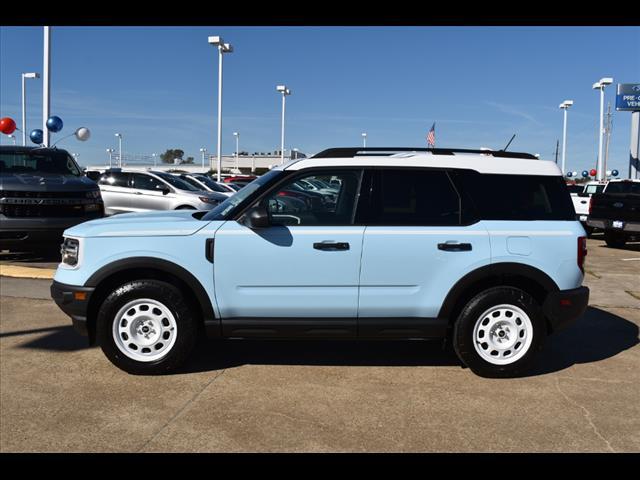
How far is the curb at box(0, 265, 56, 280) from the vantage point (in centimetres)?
866

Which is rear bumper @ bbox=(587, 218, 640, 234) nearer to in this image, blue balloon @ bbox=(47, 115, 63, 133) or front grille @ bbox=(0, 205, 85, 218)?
front grille @ bbox=(0, 205, 85, 218)

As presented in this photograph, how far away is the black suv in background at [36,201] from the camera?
9297mm

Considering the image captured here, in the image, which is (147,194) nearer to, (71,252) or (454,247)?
(71,252)

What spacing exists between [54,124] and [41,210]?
29.9 feet

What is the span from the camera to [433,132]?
2006cm

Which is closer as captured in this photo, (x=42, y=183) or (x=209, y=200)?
(x=42, y=183)

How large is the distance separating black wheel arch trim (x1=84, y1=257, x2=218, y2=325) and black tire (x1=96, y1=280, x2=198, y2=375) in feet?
0.42

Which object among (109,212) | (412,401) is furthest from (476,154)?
(109,212)

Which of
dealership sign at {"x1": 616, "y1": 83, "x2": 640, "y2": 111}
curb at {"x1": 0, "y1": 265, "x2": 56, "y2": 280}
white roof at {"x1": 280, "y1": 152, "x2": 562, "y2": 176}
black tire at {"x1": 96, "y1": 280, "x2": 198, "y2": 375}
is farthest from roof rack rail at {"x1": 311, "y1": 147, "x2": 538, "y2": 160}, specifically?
dealership sign at {"x1": 616, "y1": 83, "x2": 640, "y2": 111}

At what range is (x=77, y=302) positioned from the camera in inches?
188

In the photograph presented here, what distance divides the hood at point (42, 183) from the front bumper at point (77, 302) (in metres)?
5.37

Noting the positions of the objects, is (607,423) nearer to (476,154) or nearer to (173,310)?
(476,154)

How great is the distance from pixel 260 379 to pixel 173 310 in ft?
2.92

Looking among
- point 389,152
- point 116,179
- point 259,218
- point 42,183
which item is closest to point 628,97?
point 116,179
